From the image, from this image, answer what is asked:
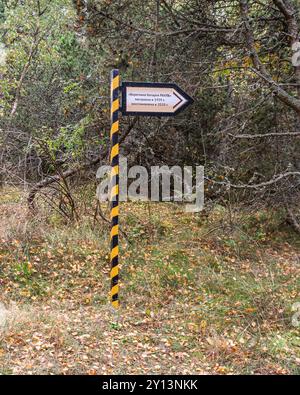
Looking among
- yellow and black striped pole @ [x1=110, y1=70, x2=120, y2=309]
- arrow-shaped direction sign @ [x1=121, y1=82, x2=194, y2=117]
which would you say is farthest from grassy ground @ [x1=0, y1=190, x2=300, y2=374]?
arrow-shaped direction sign @ [x1=121, y1=82, x2=194, y2=117]

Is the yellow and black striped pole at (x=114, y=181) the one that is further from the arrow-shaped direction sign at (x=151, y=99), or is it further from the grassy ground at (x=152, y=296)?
the grassy ground at (x=152, y=296)

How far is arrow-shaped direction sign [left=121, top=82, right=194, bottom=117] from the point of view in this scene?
5188 millimetres

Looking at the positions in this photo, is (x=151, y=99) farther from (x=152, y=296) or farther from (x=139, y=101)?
(x=152, y=296)

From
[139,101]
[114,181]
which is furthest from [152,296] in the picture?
[139,101]

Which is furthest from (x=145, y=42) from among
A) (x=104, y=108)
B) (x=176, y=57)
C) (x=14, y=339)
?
(x=14, y=339)

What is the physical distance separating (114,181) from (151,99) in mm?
1092

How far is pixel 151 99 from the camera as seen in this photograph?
524 centimetres

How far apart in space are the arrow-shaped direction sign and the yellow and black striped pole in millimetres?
114

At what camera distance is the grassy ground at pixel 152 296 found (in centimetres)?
441

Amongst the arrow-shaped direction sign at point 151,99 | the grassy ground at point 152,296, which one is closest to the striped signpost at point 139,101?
the arrow-shaped direction sign at point 151,99

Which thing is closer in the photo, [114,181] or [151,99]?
[151,99]

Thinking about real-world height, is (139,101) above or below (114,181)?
above

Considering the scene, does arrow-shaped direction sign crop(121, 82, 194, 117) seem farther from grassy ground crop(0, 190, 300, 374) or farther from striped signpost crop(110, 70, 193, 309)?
grassy ground crop(0, 190, 300, 374)

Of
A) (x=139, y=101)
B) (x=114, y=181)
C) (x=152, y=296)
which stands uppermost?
(x=139, y=101)
